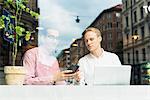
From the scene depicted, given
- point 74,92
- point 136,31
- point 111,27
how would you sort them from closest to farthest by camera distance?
1. point 74,92
2. point 111,27
3. point 136,31

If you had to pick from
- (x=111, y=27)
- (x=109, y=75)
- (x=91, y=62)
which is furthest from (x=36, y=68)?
(x=111, y=27)

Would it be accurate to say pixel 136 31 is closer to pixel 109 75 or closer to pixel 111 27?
pixel 111 27

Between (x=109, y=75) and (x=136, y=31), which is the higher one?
(x=136, y=31)

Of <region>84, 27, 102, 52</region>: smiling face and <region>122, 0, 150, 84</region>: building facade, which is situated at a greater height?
<region>122, 0, 150, 84</region>: building facade

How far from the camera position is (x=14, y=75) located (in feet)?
5.52

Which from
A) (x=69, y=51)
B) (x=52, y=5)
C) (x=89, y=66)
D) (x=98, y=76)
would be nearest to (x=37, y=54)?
(x=89, y=66)

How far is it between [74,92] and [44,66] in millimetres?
823

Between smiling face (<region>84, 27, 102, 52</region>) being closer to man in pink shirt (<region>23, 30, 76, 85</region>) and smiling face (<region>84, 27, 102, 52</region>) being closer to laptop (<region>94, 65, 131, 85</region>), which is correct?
man in pink shirt (<region>23, 30, 76, 85</region>)

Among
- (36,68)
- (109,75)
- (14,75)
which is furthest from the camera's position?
(36,68)

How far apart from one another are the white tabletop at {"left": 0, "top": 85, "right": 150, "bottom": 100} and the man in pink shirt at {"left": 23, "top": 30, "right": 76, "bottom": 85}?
0.52 meters

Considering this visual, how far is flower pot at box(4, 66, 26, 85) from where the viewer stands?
168 cm

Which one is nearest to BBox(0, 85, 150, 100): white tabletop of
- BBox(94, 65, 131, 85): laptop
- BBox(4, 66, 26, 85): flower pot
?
BBox(94, 65, 131, 85): laptop

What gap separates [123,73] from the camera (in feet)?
5.15

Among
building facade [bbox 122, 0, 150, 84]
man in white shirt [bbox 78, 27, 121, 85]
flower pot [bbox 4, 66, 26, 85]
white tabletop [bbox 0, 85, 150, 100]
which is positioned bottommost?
white tabletop [bbox 0, 85, 150, 100]
